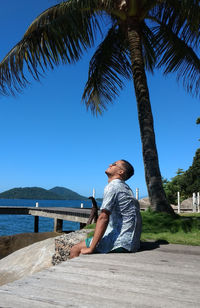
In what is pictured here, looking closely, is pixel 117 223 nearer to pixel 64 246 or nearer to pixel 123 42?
pixel 64 246

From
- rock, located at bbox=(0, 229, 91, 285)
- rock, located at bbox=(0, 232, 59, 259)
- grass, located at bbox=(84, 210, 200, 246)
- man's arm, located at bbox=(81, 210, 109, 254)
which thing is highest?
man's arm, located at bbox=(81, 210, 109, 254)

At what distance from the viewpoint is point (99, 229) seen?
123 inches

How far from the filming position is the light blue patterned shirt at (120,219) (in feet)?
10.9

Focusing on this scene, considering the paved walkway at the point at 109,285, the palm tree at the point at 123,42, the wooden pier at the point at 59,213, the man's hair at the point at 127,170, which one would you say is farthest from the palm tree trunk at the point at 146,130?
the wooden pier at the point at 59,213

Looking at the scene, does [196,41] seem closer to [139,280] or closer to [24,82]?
[24,82]

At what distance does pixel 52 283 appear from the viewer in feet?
6.81

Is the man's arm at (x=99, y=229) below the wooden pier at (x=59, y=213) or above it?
above

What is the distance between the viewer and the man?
10.7ft

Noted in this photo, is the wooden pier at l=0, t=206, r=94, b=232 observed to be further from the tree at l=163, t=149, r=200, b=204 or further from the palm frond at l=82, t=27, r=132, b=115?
the tree at l=163, t=149, r=200, b=204

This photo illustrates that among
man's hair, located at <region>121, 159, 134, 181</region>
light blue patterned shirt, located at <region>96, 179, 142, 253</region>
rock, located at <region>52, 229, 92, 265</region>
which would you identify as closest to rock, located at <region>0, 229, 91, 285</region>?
rock, located at <region>52, 229, 92, 265</region>

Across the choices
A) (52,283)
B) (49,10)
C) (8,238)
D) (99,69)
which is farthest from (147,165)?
(8,238)

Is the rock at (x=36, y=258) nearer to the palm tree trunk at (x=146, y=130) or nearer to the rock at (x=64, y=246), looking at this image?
the rock at (x=64, y=246)

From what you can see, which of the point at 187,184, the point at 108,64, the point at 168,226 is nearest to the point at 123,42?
the point at 108,64

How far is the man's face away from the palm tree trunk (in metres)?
4.46
